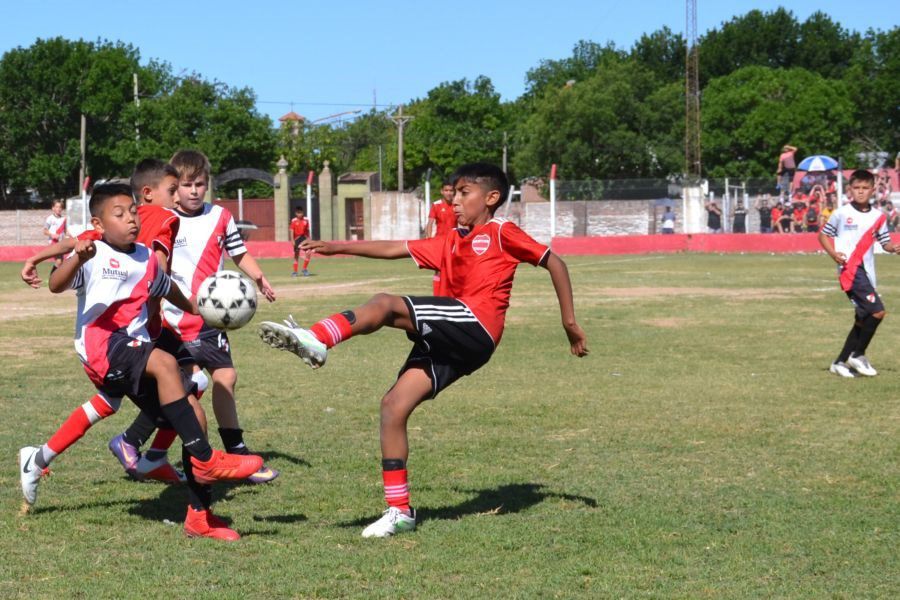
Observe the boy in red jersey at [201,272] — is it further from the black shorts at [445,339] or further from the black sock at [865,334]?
the black sock at [865,334]

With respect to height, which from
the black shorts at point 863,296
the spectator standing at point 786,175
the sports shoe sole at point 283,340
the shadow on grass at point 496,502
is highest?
the spectator standing at point 786,175

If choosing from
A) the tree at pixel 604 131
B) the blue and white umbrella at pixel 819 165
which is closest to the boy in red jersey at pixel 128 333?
the blue and white umbrella at pixel 819 165

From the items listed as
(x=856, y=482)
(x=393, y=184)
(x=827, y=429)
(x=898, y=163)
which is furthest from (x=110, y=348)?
(x=393, y=184)

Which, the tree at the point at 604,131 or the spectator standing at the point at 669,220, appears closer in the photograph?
the spectator standing at the point at 669,220

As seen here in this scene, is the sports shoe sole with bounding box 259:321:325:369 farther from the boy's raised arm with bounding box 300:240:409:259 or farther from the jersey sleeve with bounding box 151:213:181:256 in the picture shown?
the jersey sleeve with bounding box 151:213:181:256

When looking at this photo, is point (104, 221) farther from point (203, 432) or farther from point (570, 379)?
point (570, 379)

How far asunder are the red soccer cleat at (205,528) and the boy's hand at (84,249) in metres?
1.32

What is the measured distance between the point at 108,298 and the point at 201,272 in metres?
1.39

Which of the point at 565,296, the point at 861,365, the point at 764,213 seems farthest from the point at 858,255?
the point at 764,213

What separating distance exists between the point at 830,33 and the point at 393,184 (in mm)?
32684

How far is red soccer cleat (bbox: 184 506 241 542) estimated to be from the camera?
228 inches

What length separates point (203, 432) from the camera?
19.8ft

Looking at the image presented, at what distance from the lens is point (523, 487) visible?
700cm

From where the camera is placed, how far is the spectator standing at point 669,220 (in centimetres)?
4284
